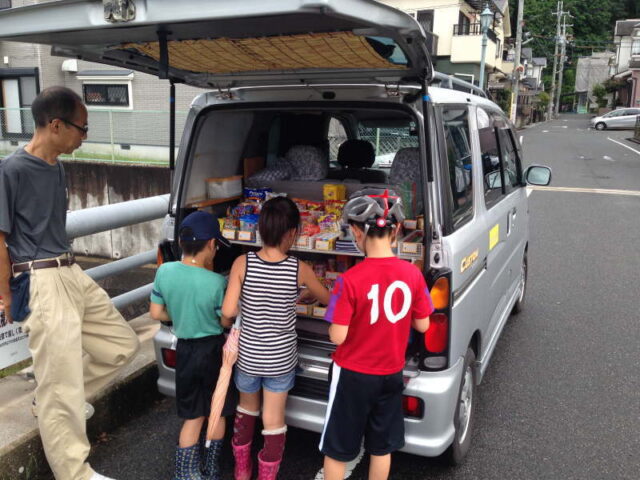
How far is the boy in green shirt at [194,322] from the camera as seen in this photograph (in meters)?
2.65

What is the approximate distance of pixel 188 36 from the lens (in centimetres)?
242

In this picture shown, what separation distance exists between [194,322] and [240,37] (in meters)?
1.34

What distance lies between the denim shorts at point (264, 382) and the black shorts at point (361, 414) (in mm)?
285

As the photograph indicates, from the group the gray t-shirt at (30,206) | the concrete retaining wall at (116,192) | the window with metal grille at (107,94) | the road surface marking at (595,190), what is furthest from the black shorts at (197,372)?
the window with metal grille at (107,94)

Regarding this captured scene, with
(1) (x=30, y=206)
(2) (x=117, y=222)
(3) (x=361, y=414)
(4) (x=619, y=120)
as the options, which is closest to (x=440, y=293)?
(3) (x=361, y=414)

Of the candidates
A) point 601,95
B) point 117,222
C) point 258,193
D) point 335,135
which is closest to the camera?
point 258,193

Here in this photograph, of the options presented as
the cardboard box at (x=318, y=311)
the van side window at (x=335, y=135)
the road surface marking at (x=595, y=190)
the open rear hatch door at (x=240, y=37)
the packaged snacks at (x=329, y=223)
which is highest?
the open rear hatch door at (x=240, y=37)

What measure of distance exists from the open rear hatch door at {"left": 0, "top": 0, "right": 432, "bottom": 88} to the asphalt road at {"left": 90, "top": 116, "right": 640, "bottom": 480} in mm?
2058

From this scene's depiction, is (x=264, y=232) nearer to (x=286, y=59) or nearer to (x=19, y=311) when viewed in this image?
(x=286, y=59)

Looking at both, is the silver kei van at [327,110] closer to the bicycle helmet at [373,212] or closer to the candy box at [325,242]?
the candy box at [325,242]

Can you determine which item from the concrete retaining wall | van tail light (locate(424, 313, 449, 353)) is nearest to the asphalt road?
van tail light (locate(424, 313, 449, 353))

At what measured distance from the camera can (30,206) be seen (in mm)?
2486

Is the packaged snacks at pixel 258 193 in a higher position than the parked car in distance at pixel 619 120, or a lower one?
lower

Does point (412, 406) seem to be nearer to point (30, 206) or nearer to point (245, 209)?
point (245, 209)
